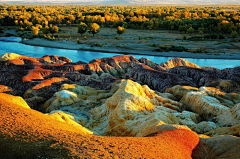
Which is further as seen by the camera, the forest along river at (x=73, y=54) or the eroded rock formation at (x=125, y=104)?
the forest along river at (x=73, y=54)

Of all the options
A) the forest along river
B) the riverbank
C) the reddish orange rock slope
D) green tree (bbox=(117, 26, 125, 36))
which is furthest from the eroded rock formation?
green tree (bbox=(117, 26, 125, 36))

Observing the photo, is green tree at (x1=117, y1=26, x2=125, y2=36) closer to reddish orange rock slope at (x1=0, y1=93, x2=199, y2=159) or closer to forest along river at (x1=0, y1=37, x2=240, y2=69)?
forest along river at (x1=0, y1=37, x2=240, y2=69)

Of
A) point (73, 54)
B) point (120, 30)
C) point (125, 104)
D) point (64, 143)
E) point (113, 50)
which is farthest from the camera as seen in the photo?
point (120, 30)

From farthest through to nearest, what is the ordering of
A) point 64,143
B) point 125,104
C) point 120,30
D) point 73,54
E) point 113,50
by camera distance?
point 120,30 → point 113,50 → point 73,54 → point 125,104 → point 64,143

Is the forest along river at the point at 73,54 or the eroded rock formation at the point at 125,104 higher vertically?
the eroded rock formation at the point at 125,104

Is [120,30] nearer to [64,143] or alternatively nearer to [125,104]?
[125,104]

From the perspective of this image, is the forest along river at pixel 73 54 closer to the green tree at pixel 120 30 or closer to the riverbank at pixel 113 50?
the riverbank at pixel 113 50

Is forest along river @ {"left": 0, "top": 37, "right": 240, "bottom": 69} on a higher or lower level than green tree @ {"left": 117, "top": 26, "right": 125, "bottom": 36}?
lower

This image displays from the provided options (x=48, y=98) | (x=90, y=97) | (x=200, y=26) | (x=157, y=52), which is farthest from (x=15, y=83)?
(x=200, y=26)

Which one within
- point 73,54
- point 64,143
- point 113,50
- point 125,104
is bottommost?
point 73,54

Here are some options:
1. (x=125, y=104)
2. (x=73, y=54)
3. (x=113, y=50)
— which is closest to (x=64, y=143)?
(x=125, y=104)

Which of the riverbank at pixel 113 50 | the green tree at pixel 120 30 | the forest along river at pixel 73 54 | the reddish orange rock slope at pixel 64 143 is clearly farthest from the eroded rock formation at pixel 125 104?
the green tree at pixel 120 30
